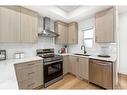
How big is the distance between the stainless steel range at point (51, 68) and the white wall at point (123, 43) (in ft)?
7.88

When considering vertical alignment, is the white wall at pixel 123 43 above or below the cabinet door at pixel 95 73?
above

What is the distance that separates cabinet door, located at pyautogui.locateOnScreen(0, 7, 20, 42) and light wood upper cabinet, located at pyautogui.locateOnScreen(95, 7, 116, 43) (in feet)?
7.77

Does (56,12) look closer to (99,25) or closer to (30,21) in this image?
(30,21)

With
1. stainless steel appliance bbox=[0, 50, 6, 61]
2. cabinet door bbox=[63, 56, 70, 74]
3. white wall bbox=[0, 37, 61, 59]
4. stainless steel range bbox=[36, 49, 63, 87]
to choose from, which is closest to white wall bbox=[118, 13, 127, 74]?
cabinet door bbox=[63, 56, 70, 74]

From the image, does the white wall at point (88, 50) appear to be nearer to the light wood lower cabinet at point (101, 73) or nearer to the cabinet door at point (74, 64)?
the cabinet door at point (74, 64)

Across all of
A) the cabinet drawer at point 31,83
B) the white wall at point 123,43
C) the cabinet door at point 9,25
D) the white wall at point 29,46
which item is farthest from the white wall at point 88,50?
the cabinet door at point 9,25

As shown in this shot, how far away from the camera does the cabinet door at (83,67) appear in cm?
292

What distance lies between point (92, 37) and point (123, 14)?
1429 millimetres

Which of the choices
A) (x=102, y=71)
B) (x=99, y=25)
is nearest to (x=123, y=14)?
(x=99, y=25)

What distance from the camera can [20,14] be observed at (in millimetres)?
2369

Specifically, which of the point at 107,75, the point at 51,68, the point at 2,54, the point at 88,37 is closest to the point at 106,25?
the point at 88,37

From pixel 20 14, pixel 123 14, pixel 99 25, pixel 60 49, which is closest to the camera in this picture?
pixel 20 14
